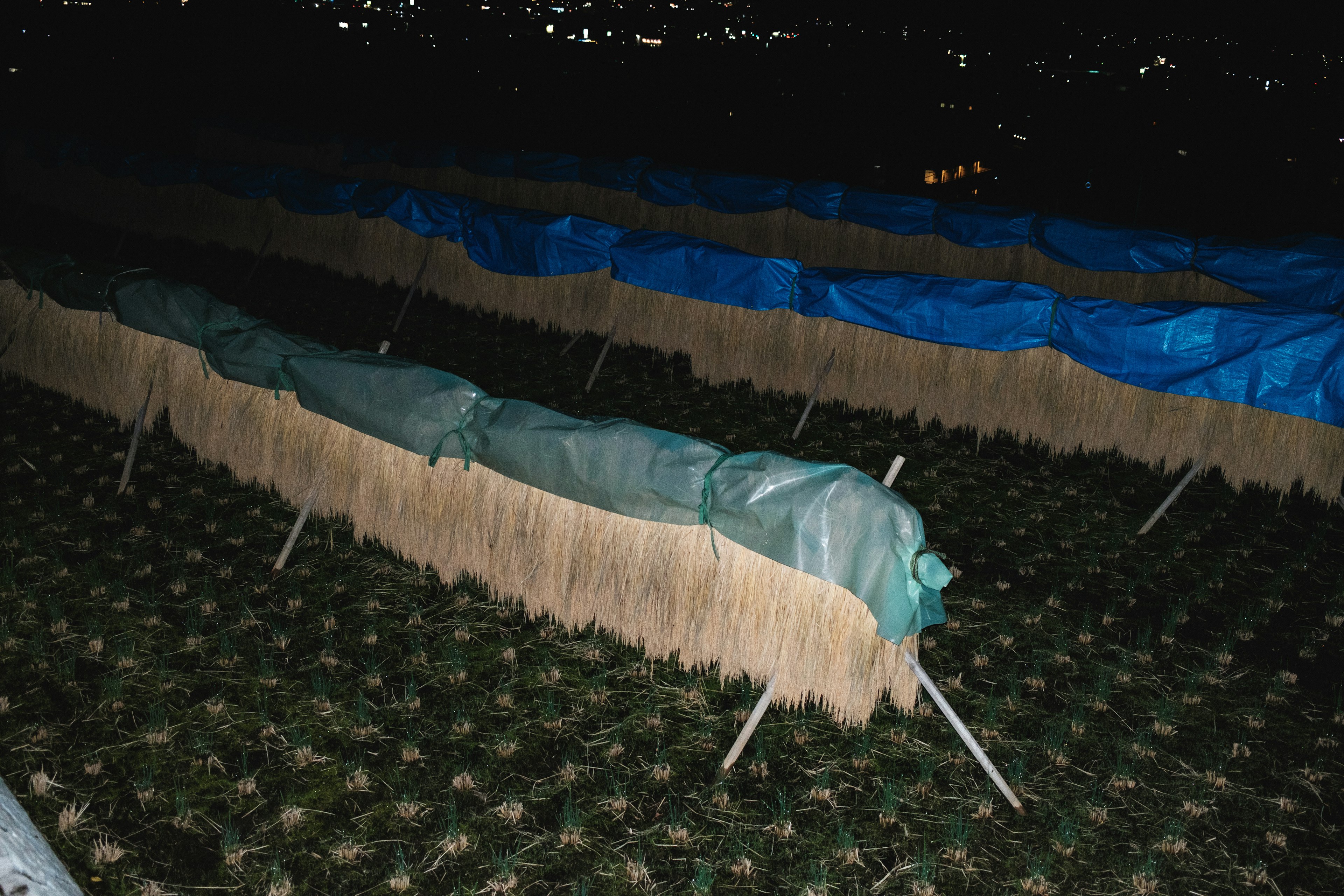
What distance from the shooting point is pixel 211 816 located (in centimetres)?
462

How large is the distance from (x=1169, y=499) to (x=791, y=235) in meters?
8.27

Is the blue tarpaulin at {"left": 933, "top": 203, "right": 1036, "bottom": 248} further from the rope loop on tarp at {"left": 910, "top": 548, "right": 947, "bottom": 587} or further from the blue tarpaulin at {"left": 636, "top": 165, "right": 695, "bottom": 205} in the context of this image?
the rope loop on tarp at {"left": 910, "top": 548, "right": 947, "bottom": 587}

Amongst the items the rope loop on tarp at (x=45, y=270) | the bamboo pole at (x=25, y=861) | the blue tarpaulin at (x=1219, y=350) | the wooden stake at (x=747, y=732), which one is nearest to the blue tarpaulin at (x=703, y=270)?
the blue tarpaulin at (x=1219, y=350)

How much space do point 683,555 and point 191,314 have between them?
505 cm

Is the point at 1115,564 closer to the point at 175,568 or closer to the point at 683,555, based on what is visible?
the point at 683,555

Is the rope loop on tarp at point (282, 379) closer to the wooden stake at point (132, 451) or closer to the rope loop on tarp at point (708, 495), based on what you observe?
the wooden stake at point (132, 451)

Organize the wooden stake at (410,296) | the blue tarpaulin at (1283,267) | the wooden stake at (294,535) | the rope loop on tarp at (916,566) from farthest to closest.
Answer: the wooden stake at (410,296) < the blue tarpaulin at (1283,267) < the wooden stake at (294,535) < the rope loop on tarp at (916,566)

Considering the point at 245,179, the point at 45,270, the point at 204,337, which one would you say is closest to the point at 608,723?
the point at 204,337

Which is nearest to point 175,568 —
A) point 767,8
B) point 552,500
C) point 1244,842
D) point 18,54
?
point 552,500

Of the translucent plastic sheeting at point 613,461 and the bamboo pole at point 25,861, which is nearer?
the bamboo pole at point 25,861

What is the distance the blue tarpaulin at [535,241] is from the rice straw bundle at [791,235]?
164 centimetres

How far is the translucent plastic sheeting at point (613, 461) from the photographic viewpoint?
4918mm

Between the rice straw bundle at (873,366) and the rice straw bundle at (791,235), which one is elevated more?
the rice straw bundle at (791,235)

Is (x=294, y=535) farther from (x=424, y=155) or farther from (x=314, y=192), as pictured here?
(x=424, y=155)
